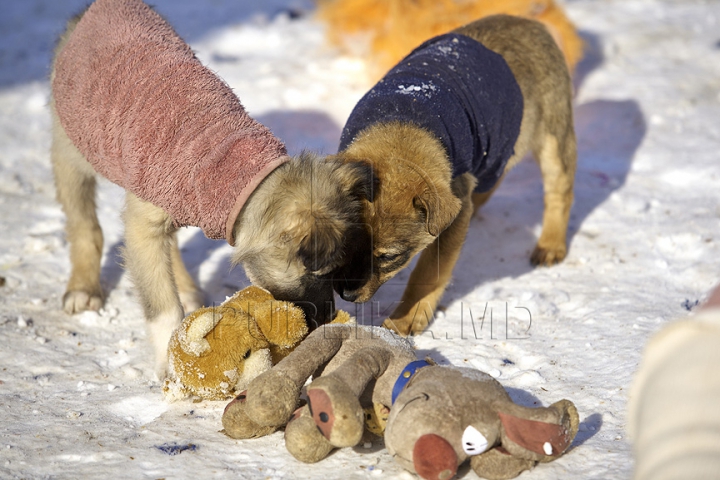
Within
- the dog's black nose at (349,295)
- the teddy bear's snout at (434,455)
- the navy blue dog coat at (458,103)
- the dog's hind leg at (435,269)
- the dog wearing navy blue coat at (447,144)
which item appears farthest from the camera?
the dog's hind leg at (435,269)

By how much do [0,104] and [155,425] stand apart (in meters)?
4.80

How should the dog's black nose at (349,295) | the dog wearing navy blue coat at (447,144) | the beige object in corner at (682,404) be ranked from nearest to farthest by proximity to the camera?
the beige object in corner at (682,404) < the dog's black nose at (349,295) < the dog wearing navy blue coat at (447,144)

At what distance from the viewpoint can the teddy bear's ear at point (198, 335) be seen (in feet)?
9.02

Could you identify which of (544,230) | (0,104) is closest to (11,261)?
(0,104)

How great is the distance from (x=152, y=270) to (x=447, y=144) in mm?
1578

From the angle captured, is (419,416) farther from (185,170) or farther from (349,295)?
(185,170)

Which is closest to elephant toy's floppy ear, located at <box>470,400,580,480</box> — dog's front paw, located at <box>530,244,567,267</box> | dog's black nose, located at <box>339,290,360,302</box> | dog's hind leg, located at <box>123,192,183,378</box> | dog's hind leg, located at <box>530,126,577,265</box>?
dog's black nose, located at <box>339,290,360,302</box>

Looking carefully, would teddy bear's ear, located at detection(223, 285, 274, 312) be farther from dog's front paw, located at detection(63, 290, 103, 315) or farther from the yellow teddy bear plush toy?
dog's front paw, located at detection(63, 290, 103, 315)

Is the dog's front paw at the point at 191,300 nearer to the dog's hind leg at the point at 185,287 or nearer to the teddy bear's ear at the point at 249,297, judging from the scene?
the dog's hind leg at the point at 185,287

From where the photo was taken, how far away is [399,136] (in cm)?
352

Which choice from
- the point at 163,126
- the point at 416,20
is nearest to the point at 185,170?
the point at 163,126

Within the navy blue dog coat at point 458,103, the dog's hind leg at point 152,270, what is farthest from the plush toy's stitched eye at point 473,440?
the navy blue dog coat at point 458,103

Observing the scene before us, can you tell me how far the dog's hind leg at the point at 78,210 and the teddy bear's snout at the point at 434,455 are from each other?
2.42 metres

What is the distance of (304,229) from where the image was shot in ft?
9.08
